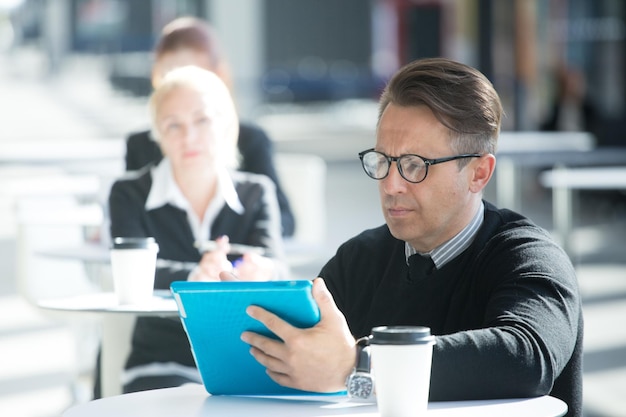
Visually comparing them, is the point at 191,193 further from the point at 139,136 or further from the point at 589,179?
the point at 589,179

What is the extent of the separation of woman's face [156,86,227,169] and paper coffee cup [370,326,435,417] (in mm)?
1922

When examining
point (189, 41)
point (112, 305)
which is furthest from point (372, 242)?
point (189, 41)

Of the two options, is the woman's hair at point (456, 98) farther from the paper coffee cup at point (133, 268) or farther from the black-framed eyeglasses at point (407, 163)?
the paper coffee cup at point (133, 268)

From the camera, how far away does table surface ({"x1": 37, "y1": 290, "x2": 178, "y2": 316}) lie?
2.83 meters

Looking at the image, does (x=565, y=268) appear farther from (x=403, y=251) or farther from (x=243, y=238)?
(x=243, y=238)

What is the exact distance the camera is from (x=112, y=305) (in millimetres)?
2980

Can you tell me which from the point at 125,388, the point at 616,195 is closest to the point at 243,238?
the point at 125,388

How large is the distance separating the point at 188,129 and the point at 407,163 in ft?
5.11

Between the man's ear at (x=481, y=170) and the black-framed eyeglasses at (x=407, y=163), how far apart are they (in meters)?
0.02

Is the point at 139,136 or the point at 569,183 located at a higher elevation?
the point at 139,136

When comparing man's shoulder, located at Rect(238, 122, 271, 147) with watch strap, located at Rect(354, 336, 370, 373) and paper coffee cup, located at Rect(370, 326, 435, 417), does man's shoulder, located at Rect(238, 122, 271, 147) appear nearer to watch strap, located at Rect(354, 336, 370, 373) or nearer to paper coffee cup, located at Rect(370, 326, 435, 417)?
watch strap, located at Rect(354, 336, 370, 373)

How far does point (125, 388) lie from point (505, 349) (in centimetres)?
171

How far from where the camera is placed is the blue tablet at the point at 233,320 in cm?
183

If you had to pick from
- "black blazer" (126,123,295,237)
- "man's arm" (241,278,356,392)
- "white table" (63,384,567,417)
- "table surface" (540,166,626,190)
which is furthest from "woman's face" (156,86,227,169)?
"table surface" (540,166,626,190)
